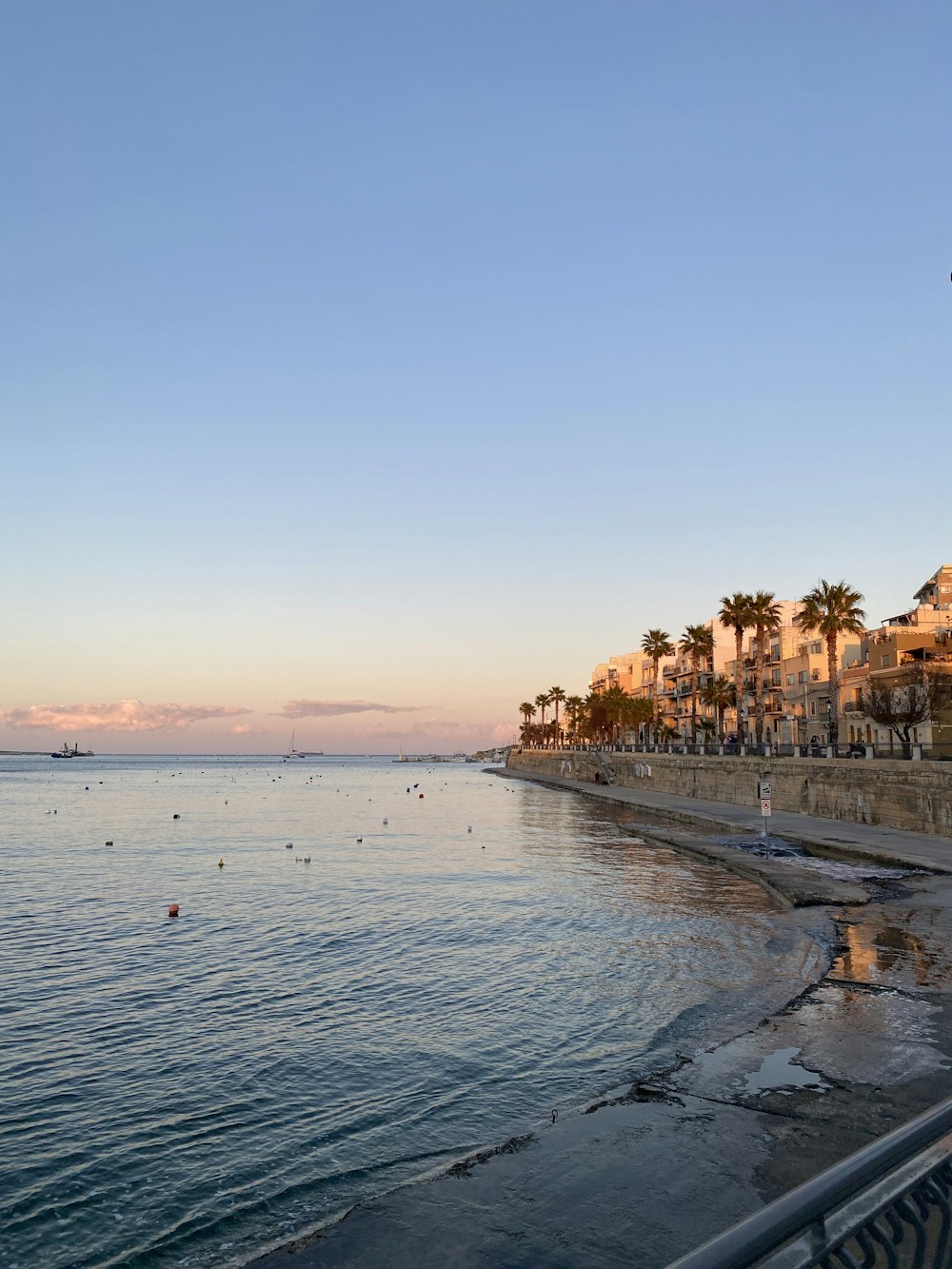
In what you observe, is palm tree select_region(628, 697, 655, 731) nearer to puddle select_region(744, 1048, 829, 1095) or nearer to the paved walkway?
the paved walkway

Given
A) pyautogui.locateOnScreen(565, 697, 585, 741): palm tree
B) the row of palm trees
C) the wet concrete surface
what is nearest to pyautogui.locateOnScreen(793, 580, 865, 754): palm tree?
the row of palm trees

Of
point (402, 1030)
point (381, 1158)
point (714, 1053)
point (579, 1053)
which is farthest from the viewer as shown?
point (402, 1030)

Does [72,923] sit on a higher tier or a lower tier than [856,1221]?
lower

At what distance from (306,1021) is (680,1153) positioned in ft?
27.5

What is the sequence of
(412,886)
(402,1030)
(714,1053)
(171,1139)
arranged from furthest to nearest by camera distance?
(412,886) < (402,1030) < (714,1053) < (171,1139)

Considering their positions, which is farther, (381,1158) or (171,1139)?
(171,1139)

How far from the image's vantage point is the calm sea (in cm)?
940

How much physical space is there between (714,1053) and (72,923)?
18.8 meters

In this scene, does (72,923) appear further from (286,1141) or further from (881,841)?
(881,841)

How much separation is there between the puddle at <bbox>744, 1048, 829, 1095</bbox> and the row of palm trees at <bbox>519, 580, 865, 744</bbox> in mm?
48572

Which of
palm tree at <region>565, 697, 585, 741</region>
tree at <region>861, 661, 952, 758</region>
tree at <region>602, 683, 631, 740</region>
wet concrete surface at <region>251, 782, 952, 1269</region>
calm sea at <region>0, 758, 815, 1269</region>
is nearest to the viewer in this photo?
wet concrete surface at <region>251, 782, 952, 1269</region>

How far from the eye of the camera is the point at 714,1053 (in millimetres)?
11641

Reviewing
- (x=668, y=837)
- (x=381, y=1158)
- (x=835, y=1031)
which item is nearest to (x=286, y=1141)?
(x=381, y=1158)

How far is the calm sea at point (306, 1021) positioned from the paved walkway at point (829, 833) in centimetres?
530
